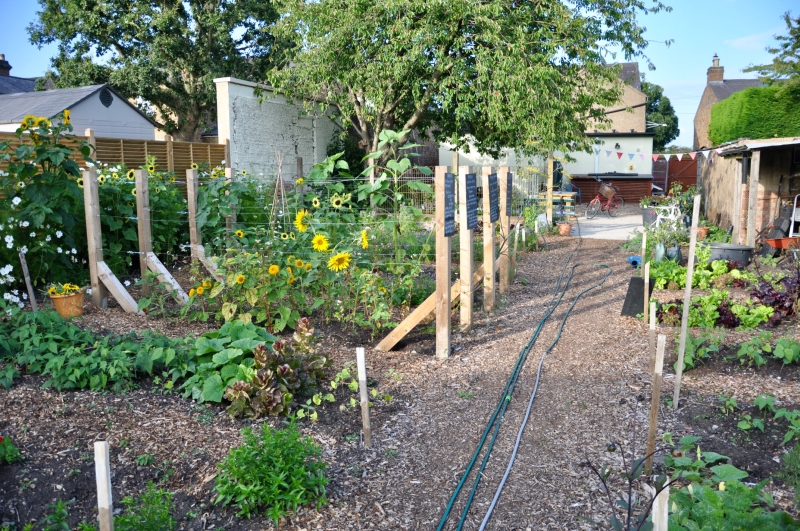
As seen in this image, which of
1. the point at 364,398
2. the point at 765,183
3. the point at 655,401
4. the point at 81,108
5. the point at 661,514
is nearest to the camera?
the point at 661,514

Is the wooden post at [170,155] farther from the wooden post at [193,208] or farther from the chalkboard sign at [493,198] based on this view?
the chalkboard sign at [493,198]

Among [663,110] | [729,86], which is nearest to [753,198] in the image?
[729,86]

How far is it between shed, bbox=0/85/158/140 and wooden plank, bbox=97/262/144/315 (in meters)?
8.14

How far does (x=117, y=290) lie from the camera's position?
6473mm

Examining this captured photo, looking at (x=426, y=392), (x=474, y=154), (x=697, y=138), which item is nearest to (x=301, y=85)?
(x=474, y=154)

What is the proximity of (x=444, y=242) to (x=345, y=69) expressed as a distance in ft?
29.6

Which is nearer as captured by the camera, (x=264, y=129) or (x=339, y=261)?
(x=339, y=261)

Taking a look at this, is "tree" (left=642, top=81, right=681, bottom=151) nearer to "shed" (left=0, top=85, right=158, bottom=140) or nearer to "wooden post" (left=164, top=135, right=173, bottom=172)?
"shed" (left=0, top=85, right=158, bottom=140)

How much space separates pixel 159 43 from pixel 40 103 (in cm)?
578

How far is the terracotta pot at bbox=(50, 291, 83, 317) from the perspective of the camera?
599 cm

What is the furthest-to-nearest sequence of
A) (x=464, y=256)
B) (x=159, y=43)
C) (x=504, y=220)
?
1. (x=159, y=43)
2. (x=504, y=220)
3. (x=464, y=256)

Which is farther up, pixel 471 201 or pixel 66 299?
pixel 471 201

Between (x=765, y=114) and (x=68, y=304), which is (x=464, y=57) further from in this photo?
(x=68, y=304)

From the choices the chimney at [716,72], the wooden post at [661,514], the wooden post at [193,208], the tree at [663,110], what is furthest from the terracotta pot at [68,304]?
the tree at [663,110]
